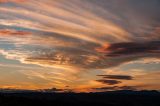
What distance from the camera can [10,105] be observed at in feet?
508

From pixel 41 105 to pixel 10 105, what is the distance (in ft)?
131

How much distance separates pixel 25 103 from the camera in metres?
183

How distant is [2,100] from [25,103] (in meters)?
22.8

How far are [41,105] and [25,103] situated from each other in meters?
12.6

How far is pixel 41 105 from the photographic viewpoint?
193250 mm

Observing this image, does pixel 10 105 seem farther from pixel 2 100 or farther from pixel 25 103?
pixel 25 103

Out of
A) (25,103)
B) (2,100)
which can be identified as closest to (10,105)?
(2,100)

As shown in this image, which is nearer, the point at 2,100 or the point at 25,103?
the point at 2,100

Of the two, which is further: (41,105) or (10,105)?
(41,105)

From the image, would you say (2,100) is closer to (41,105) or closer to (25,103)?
(25,103)

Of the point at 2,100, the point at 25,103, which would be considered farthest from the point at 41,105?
the point at 2,100

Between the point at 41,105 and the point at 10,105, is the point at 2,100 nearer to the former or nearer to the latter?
the point at 10,105

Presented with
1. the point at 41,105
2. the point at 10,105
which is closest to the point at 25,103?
the point at 41,105
